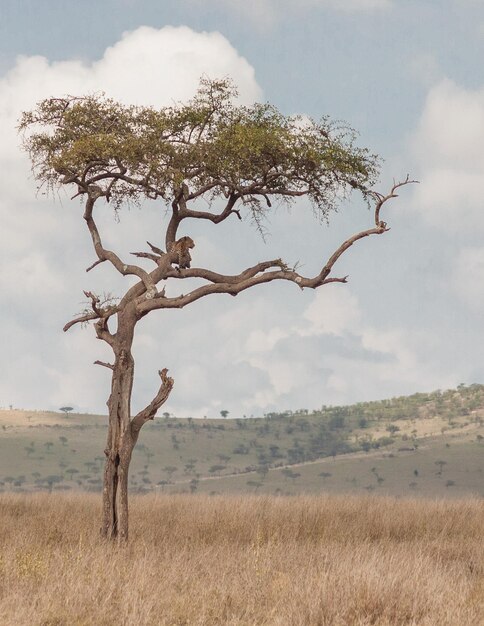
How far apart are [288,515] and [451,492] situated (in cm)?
5324

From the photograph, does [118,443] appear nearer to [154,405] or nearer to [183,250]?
[154,405]

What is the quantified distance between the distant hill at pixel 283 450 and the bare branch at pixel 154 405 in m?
53.9

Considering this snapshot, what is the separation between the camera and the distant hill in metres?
80.9

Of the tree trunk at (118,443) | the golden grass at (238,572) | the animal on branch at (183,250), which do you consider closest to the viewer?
the golden grass at (238,572)

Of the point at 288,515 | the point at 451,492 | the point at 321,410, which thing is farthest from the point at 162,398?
the point at 321,410

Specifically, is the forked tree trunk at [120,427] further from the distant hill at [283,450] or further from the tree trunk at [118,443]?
the distant hill at [283,450]

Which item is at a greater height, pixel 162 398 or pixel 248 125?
pixel 248 125

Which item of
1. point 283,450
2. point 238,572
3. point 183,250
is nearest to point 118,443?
point 183,250

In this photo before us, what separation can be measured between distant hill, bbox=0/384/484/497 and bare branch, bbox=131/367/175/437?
5389cm

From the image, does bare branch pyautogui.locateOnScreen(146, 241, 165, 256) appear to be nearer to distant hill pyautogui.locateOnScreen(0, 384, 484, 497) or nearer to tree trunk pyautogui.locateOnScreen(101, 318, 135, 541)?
tree trunk pyautogui.locateOnScreen(101, 318, 135, 541)

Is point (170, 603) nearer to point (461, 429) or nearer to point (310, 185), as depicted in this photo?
point (310, 185)

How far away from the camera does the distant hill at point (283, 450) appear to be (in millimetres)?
80938

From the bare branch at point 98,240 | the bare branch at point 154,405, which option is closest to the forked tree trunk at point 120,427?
the bare branch at point 154,405

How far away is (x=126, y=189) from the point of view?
21.5 meters
